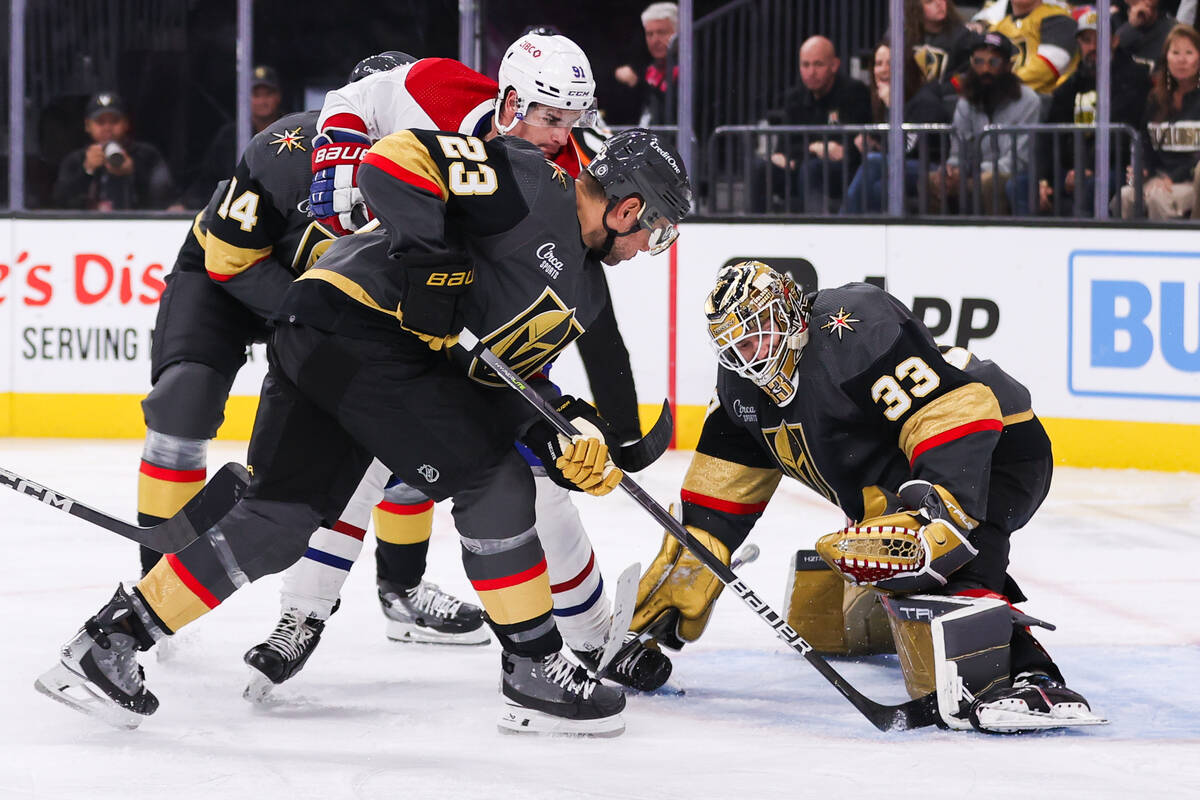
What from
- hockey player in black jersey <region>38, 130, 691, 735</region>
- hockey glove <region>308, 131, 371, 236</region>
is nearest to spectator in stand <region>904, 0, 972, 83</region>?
hockey glove <region>308, 131, 371, 236</region>

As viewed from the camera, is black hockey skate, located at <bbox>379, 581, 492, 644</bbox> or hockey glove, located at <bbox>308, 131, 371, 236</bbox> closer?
hockey glove, located at <bbox>308, 131, 371, 236</bbox>

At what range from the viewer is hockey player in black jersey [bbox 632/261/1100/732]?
106 inches

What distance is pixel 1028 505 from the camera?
2936 mm

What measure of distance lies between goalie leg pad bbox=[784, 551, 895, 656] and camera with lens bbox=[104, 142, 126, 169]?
4358 mm

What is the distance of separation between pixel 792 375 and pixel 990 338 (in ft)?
10.2

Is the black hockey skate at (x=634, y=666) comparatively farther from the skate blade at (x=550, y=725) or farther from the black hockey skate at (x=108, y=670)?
the black hockey skate at (x=108, y=670)

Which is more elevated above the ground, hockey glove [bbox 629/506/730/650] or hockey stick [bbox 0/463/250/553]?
hockey stick [bbox 0/463/250/553]

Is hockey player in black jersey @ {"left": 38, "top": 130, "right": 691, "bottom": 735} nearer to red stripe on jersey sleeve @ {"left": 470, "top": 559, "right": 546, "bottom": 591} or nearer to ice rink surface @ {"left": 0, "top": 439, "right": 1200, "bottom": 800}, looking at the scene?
red stripe on jersey sleeve @ {"left": 470, "top": 559, "right": 546, "bottom": 591}

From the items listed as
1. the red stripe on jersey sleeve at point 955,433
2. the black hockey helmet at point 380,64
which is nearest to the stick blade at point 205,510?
the black hockey helmet at point 380,64

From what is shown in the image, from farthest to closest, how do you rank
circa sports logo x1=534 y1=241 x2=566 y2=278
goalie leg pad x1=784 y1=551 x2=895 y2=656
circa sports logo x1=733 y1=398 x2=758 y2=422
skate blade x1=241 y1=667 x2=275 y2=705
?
goalie leg pad x1=784 y1=551 x2=895 y2=656 < circa sports logo x1=733 y1=398 x2=758 y2=422 < skate blade x1=241 y1=667 x2=275 y2=705 < circa sports logo x1=534 y1=241 x2=566 y2=278

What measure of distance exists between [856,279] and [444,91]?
2961 mm

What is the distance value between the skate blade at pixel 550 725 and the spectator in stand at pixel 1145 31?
3998mm

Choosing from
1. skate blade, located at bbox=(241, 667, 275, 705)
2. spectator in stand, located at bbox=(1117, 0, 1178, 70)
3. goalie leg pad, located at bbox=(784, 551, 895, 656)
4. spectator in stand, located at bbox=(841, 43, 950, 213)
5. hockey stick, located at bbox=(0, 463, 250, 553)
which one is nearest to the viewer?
hockey stick, located at bbox=(0, 463, 250, 553)

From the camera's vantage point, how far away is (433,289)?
2426 millimetres
